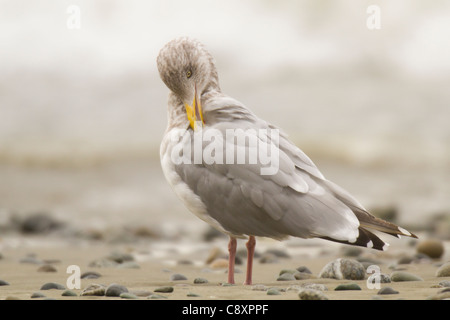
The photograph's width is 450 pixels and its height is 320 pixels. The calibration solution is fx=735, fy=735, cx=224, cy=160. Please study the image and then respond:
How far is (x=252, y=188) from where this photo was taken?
16.6 ft

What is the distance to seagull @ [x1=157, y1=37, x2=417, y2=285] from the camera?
5012 millimetres

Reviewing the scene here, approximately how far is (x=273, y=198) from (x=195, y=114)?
92 cm

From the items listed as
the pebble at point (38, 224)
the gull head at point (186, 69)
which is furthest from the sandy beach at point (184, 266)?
the gull head at point (186, 69)

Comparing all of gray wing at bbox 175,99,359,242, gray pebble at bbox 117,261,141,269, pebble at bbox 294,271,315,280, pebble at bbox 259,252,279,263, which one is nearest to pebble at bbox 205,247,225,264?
pebble at bbox 259,252,279,263

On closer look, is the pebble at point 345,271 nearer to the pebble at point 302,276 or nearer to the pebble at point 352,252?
the pebble at point 302,276

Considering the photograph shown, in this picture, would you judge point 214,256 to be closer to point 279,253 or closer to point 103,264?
point 279,253

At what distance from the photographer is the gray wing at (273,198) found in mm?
5008

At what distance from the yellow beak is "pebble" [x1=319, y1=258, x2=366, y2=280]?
4.77ft

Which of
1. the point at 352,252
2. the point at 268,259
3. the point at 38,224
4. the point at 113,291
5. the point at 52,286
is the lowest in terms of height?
the point at 113,291

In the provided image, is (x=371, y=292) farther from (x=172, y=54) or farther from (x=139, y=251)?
(x=139, y=251)

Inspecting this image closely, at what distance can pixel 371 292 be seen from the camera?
465 centimetres

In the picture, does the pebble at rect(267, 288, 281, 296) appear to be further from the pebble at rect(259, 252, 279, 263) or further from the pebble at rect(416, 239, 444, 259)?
the pebble at rect(416, 239, 444, 259)

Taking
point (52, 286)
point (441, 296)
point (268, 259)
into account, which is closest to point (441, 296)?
point (441, 296)

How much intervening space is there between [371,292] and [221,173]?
1.30 meters
